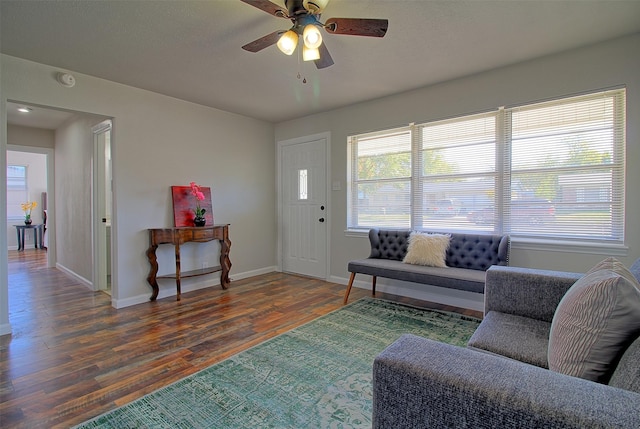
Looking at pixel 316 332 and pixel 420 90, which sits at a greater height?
pixel 420 90

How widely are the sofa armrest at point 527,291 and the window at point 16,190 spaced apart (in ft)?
34.4

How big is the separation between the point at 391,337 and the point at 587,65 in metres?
2.92

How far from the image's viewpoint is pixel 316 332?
2.75 m

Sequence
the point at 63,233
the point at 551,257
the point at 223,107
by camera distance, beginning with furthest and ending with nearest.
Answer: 1. the point at 63,233
2. the point at 223,107
3. the point at 551,257

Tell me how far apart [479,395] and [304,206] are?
4240 millimetres

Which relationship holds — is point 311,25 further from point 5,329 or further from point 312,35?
point 5,329

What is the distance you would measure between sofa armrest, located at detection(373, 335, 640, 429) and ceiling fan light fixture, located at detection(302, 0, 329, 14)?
1.94m

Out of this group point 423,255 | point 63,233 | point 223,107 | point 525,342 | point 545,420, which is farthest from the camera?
point 63,233

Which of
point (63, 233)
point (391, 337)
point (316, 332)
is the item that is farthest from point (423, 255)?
point (63, 233)

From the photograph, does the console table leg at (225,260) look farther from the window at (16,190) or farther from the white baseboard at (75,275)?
the window at (16,190)

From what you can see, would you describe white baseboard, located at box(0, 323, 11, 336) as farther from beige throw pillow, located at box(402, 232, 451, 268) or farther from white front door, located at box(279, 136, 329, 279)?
beige throw pillow, located at box(402, 232, 451, 268)

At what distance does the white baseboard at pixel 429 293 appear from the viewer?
3.33 m

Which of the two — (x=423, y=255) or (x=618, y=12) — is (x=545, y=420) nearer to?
(x=423, y=255)

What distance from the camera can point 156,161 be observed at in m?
3.77
